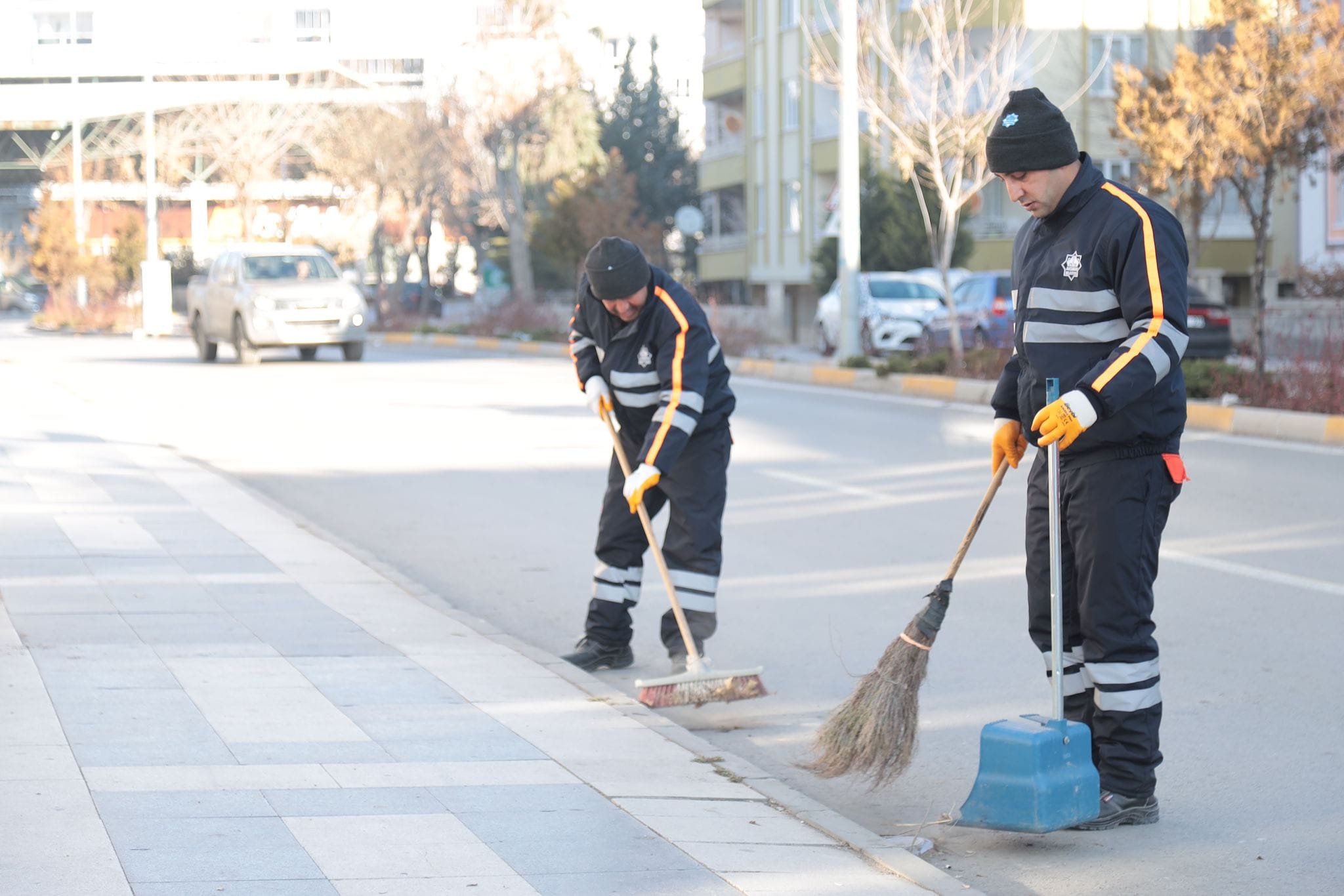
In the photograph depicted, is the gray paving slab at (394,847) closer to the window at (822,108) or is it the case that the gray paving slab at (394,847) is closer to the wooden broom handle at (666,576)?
the wooden broom handle at (666,576)

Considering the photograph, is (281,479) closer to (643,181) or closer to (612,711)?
(612,711)

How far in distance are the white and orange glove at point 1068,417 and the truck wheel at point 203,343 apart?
24.4 metres

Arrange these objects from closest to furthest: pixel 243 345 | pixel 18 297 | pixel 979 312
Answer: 1. pixel 979 312
2. pixel 243 345
3. pixel 18 297

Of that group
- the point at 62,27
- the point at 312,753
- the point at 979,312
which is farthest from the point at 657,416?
the point at 62,27

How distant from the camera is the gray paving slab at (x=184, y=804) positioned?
175 inches

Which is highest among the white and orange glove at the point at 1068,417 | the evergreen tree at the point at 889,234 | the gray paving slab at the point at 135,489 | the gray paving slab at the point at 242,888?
the evergreen tree at the point at 889,234

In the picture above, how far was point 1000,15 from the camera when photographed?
35906 millimetres

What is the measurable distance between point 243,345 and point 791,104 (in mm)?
22005

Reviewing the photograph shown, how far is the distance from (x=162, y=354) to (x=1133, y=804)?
28009 millimetres

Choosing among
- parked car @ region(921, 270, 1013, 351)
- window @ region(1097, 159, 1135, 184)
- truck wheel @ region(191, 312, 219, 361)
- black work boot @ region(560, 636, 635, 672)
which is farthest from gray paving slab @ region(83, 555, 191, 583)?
window @ region(1097, 159, 1135, 184)

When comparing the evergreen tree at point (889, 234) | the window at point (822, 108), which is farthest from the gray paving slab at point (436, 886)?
the window at point (822, 108)

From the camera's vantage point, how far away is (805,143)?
43.5 metres

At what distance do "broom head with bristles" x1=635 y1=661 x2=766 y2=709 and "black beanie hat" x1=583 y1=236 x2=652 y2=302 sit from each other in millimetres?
1359

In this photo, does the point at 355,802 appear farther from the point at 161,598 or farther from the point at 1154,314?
the point at 161,598
